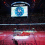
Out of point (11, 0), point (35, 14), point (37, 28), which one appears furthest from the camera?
point (35, 14)

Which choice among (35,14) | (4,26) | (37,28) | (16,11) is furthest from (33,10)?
(4,26)

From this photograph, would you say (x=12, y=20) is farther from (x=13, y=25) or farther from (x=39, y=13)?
(x=39, y=13)

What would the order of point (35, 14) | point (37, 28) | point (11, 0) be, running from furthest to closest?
point (35, 14), point (37, 28), point (11, 0)

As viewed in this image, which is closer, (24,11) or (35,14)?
(24,11)

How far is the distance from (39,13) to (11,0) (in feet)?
15.7

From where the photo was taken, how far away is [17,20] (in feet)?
32.1

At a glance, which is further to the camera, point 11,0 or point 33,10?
point 33,10

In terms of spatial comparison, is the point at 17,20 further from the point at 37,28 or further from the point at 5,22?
the point at 37,28

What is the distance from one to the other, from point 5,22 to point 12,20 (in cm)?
102

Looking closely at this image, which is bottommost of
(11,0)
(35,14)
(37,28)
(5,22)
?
(37,28)

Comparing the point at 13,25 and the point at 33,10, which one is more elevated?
the point at 33,10

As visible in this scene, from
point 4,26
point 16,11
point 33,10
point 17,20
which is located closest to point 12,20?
point 17,20

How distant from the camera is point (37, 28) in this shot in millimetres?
8844

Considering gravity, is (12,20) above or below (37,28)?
above
